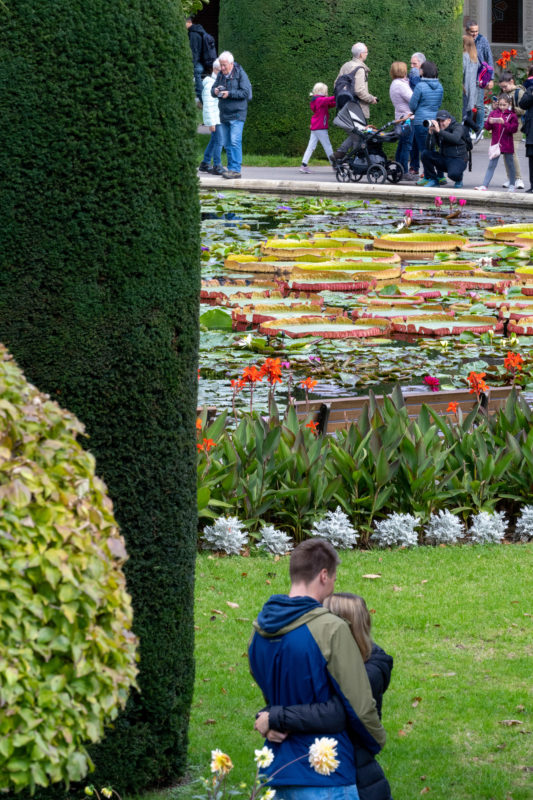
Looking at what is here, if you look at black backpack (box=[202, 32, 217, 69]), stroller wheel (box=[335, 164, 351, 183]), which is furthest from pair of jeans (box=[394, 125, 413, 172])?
black backpack (box=[202, 32, 217, 69])

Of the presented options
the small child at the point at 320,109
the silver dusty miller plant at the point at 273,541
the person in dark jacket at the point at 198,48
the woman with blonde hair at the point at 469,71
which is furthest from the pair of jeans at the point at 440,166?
the silver dusty miller plant at the point at 273,541

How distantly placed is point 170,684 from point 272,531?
7.19ft

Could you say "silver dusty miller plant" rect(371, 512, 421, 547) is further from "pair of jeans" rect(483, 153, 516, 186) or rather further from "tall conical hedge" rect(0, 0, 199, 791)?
"pair of jeans" rect(483, 153, 516, 186)

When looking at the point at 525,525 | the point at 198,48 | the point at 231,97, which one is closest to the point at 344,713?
the point at 525,525

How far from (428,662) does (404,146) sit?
16450mm

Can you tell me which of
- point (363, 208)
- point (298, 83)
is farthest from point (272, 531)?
point (298, 83)

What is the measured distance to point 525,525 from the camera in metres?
6.14

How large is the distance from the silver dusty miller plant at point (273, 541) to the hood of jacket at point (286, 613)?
2568 mm

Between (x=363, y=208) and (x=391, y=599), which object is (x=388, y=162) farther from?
(x=391, y=599)

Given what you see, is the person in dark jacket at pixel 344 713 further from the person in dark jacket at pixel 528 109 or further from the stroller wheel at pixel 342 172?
the stroller wheel at pixel 342 172

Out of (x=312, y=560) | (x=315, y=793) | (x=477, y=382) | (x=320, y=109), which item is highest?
(x=320, y=109)

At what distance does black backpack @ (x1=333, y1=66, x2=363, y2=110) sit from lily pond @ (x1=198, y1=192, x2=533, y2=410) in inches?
114

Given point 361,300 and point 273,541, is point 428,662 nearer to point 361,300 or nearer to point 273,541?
point 273,541

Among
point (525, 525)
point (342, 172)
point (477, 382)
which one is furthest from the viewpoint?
point (342, 172)
